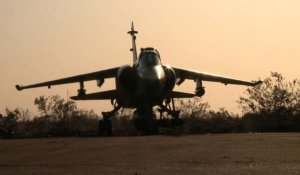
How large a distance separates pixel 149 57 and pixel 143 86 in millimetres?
1584

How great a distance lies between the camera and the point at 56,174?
903 centimetres

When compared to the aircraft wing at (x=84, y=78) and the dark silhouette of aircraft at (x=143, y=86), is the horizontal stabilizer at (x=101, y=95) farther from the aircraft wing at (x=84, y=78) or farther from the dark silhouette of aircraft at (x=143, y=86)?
the aircraft wing at (x=84, y=78)

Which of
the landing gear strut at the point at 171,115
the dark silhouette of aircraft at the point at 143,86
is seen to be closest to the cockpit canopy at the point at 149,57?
the dark silhouette of aircraft at the point at 143,86

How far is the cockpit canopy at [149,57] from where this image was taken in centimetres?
2927

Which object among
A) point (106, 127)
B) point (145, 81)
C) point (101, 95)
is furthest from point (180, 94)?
point (145, 81)

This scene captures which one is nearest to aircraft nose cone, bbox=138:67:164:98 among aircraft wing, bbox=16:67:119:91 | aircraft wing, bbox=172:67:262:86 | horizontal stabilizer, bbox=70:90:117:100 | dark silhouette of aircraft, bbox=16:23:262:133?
dark silhouette of aircraft, bbox=16:23:262:133

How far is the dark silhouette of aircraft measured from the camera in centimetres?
2902

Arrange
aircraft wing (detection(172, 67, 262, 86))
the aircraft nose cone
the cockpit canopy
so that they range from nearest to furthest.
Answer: the aircraft nose cone → the cockpit canopy → aircraft wing (detection(172, 67, 262, 86))

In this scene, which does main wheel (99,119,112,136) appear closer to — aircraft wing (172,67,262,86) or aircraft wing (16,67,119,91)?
aircraft wing (16,67,119,91)

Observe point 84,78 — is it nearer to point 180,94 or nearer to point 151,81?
point 180,94

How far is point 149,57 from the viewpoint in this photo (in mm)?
29438

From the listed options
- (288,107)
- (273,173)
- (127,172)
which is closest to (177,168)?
(127,172)

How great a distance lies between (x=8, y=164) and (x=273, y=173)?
5.20 meters

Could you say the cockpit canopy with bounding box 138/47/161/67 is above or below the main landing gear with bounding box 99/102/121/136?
above
